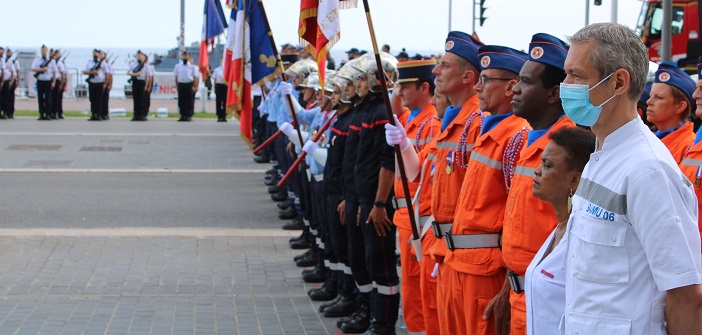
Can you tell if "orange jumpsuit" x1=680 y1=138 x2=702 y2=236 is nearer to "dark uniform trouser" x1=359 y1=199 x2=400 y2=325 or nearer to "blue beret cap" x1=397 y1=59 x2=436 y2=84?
"blue beret cap" x1=397 y1=59 x2=436 y2=84

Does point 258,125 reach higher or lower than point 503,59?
lower

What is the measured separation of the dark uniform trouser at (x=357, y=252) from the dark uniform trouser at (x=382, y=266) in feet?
0.79

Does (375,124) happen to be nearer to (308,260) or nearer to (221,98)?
(308,260)

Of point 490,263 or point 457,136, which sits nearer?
point 490,263

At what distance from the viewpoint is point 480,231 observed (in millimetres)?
4836

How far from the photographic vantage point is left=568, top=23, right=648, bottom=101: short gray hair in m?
3.06

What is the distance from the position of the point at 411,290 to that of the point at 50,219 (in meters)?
7.38

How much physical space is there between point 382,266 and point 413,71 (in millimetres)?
1442

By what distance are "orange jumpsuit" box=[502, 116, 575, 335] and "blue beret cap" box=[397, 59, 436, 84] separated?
2915mm

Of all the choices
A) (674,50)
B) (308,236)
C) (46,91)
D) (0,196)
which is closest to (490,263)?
(308,236)

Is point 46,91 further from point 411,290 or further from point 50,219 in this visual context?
point 411,290

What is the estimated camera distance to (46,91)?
31.0m

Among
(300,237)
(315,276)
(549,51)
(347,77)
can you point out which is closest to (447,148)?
(549,51)

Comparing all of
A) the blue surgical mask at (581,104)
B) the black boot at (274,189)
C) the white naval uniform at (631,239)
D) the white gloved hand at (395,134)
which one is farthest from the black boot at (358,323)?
the black boot at (274,189)
